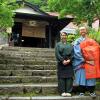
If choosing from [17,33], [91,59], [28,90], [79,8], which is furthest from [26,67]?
[17,33]

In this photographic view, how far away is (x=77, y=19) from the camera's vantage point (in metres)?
16.2

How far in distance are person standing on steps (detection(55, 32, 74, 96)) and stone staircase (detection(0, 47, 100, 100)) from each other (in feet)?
1.15

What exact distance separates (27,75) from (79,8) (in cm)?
626

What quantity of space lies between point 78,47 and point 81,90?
50.3 inches

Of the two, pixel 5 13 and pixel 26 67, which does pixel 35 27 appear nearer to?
pixel 5 13

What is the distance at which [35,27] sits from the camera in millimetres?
22594

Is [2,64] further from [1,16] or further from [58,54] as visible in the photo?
[58,54]

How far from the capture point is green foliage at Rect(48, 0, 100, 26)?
14859 millimetres

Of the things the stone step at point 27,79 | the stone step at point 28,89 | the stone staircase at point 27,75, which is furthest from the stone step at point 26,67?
the stone step at point 28,89

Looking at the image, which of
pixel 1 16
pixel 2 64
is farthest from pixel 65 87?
pixel 1 16

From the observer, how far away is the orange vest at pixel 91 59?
816 cm

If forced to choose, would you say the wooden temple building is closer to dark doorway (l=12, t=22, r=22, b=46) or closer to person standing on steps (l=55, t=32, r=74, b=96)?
dark doorway (l=12, t=22, r=22, b=46)

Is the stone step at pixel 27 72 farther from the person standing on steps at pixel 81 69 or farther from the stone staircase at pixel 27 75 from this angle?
the person standing on steps at pixel 81 69

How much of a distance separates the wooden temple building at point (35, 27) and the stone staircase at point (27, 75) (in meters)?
6.77
